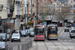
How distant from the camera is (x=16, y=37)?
131ft

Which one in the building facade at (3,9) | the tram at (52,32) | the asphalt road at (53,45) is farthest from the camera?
the building facade at (3,9)

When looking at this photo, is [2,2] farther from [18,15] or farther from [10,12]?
[18,15]

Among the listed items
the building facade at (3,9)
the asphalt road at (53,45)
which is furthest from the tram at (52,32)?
the building facade at (3,9)

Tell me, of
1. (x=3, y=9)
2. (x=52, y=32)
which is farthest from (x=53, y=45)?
(x=3, y=9)

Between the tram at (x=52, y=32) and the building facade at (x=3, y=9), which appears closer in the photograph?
the tram at (x=52, y=32)

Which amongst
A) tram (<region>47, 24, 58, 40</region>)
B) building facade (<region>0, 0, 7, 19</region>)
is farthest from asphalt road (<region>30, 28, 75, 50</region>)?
building facade (<region>0, 0, 7, 19</region>)

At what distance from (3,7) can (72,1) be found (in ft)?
296

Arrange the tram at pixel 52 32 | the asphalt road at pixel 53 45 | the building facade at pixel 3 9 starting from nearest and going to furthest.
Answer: the asphalt road at pixel 53 45 → the tram at pixel 52 32 → the building facade at pixel 3 9

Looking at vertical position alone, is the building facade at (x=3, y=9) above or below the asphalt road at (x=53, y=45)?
above

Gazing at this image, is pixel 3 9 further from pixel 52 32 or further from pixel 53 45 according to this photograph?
pixel 53 45

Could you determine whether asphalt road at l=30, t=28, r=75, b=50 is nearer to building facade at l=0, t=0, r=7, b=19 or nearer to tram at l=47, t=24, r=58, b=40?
tram at l=47, t=24, r=58, b=40

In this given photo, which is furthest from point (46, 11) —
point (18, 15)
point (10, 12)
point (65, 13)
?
point (10, 12)

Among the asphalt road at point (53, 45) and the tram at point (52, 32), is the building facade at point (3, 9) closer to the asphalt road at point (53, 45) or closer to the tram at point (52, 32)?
the tram at point (52, 32)

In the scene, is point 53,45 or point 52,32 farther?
point 52,32
